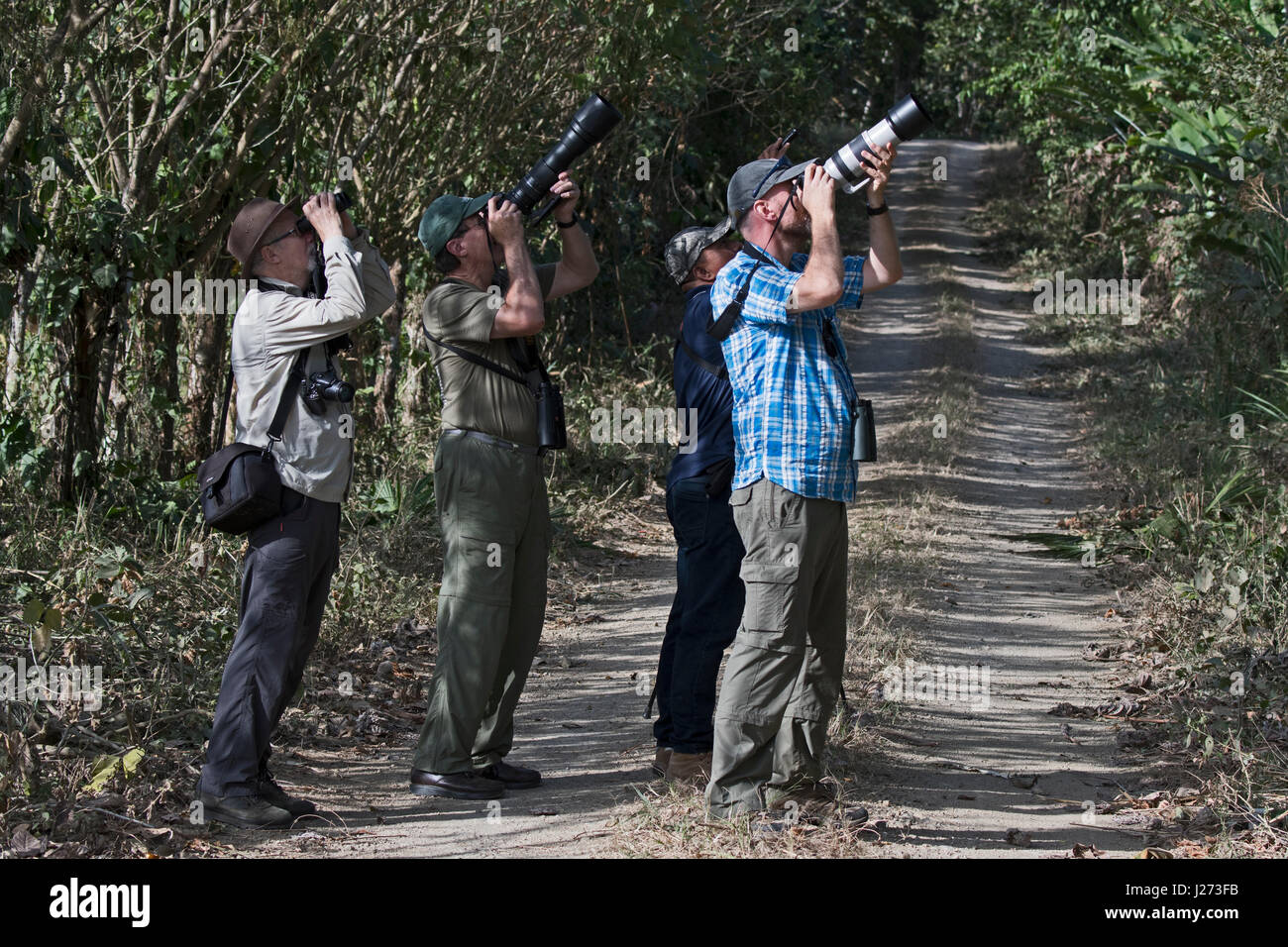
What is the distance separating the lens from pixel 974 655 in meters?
6.56

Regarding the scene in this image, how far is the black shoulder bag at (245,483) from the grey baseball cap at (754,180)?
1507mm

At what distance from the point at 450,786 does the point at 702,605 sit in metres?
1.05

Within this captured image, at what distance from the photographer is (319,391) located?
4430 millimetres

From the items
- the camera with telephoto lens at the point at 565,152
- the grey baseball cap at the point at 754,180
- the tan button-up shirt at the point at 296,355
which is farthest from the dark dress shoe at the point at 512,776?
the grey baseball cap at the point at 754,180

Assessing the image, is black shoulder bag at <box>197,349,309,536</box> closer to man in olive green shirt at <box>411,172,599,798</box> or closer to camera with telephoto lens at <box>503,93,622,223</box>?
man in olive green shirt at <box>411,172,599,798</box>

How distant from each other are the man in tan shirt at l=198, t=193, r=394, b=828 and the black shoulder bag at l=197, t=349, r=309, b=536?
3 cm

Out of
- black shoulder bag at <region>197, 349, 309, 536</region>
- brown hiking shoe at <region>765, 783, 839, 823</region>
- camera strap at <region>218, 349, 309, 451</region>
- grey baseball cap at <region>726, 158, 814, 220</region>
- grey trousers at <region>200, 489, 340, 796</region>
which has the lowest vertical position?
brown hiking shoe at <region>765, 783, 839, 823</region>

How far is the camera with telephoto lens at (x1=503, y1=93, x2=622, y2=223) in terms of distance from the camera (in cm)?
471

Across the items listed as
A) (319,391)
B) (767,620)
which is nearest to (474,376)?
(319,391)

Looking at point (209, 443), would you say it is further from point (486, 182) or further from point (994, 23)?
point (994, 23)

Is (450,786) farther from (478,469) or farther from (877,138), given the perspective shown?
(877,138)

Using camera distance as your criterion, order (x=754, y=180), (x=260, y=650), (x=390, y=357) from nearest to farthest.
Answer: (x=754, y=180) → (x=260, y=650) → (x=390, y=357)

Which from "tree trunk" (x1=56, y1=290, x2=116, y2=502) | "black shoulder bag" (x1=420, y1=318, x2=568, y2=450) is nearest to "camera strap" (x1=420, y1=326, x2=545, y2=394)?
"black shoulder bag" (x1=420, y1=318, x2=568, y2=450)

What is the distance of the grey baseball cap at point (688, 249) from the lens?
4.92m
